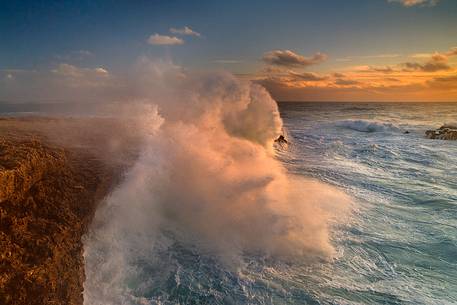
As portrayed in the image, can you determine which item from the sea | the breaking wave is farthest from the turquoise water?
the breaking wave

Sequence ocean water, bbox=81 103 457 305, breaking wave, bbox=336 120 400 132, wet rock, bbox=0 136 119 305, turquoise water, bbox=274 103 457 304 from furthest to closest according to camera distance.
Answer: breaking wave, bbox=336 120 400 132, turquoise water, bbox=274 103 457 304, ocean water, bbox=81 103 457 305, wet rock, bbox=0 136 119 305

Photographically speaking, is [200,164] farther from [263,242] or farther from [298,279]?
[298,279]

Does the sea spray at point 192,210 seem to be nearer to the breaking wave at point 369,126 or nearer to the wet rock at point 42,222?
the wet rock at point 42,222

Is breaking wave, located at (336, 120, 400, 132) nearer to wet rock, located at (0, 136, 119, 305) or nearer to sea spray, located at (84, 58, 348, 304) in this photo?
sea spray, located at (84, 58, 348, 304)

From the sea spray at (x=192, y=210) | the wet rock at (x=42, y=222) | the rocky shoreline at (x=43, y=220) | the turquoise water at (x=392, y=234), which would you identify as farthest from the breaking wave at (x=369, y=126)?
the wet rock at (x=42, y=222)

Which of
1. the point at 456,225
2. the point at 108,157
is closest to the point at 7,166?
the point at 108,157

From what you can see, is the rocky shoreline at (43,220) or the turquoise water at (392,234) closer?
the rocky shoreline at (43,220)

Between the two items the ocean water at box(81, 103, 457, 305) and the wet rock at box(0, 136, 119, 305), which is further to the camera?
the ocean water at box(81, 103, 457, 305)

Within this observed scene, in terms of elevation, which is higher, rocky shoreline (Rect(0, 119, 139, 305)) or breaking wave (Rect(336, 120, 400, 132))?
rocky shoreline (Rect(0, 119, 139, 305))
